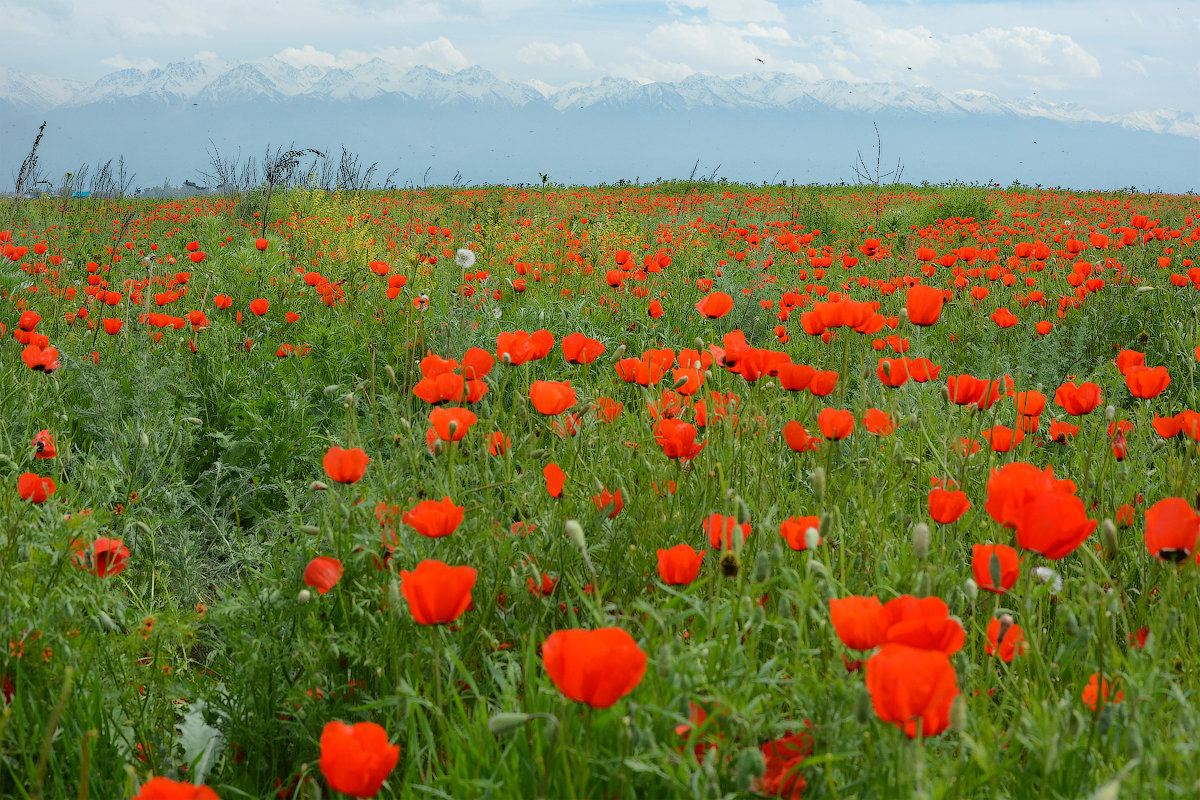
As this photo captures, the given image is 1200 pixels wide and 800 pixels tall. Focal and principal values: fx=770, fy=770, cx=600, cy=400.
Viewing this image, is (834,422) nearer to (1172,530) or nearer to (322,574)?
(1172,530)

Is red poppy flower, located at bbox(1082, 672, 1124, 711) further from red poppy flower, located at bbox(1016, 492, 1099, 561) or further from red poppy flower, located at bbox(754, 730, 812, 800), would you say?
red poppy flower, located at bbox(754, 730, 812, 800)

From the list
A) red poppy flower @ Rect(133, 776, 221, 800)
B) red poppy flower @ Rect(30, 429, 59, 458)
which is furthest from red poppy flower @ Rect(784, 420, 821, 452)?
red poppy flower @ Rect(30, 429, 59, 458)

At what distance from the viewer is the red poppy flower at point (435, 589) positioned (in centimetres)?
108

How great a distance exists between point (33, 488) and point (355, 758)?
3.98 feet

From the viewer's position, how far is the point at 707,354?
2.58 m

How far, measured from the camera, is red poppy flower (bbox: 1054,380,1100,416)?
2.06 meters

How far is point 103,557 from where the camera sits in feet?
5.62

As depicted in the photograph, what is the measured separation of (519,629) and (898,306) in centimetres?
439

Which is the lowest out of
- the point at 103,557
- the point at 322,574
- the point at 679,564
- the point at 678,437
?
the point at 103,557

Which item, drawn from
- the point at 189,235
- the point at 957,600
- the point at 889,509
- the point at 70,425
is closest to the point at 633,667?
the point at 957,600

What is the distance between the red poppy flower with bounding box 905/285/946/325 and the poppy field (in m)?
0.01

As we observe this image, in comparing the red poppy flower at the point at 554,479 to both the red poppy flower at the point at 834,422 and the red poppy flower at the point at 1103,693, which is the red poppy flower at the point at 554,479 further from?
the red poppy flower at the point at 1103,693

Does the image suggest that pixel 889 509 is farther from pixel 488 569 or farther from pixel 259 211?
pixel 259 211

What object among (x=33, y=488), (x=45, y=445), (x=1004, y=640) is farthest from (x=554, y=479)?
(x=45, y=445)
